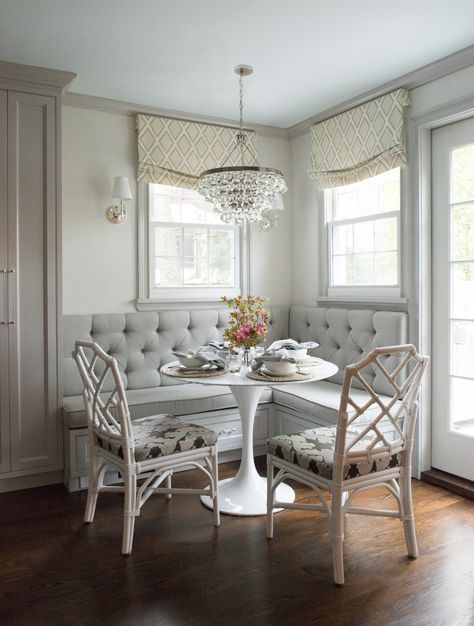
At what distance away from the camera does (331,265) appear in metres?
4.16

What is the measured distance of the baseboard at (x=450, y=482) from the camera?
9.94 ft

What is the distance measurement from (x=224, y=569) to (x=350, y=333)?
1946mm

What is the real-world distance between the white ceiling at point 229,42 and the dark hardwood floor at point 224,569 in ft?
8.27

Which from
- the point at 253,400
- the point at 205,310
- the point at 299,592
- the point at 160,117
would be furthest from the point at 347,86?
the point at 299,592

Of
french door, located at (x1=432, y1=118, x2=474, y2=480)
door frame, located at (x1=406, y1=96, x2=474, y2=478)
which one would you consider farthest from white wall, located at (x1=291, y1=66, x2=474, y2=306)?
french door, located at (x1=432, y1=118, x2=474, y2=480)

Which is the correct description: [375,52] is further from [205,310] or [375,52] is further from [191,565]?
[191,565]

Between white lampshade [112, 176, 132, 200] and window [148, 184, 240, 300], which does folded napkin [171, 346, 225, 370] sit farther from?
white lampshade [112, 176, 132, 200]

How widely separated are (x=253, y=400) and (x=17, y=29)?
229cm

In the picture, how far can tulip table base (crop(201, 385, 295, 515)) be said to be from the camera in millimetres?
2844

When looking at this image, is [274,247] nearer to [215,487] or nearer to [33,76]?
[33,76]

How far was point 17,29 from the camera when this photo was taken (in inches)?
106

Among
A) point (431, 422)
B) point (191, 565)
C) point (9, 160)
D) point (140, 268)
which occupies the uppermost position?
point (9, 160)

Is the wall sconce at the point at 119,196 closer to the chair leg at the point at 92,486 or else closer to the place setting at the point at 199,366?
the place setting at the point at 199,366

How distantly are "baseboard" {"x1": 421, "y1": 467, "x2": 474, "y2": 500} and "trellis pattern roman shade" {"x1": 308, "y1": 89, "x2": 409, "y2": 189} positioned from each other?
77.1 inches
